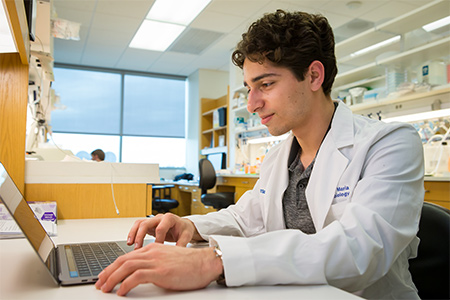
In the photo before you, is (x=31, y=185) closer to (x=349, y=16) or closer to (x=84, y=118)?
(x=349, y=16)

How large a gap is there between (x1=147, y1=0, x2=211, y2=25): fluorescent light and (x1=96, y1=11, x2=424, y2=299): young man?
3.25 metres

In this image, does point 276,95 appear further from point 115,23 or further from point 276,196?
point 115,23

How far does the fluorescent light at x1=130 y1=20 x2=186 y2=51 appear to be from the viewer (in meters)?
4.73

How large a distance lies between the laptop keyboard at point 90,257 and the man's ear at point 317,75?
0.71 metres

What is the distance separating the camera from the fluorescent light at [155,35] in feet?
15.5

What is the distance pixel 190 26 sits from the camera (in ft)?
15.3

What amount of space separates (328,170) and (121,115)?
6259mm

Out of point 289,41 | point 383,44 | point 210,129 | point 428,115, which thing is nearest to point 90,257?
point 289,41

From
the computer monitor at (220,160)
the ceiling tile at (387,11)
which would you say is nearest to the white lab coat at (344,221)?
the ceiling tile at (387,11)

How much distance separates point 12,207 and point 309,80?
2.73 ft

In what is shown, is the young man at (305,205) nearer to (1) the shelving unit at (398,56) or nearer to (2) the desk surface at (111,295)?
(2) the desk surface at (111,295)

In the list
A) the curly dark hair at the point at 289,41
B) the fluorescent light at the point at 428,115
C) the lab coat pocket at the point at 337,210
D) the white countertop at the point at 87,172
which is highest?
the fluorescent light at the point at 428,115

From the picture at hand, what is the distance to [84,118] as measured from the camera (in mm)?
6488

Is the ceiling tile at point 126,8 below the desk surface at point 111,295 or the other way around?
the other way around
